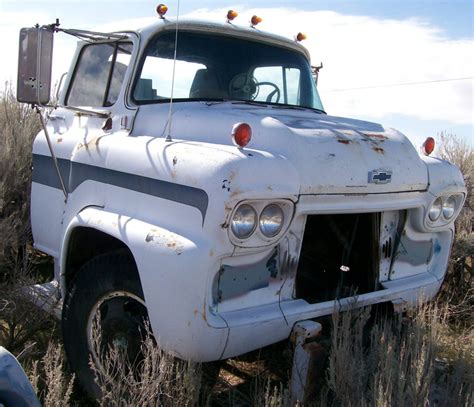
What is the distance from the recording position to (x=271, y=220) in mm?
2850

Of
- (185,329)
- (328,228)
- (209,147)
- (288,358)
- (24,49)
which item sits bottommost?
(288,358)

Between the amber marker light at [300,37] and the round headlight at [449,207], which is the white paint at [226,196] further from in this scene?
the amber marker light at [300,37]

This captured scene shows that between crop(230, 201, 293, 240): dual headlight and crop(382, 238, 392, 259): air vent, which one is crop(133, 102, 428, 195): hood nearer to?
crop(230, 201, 293, 240): dual headlight

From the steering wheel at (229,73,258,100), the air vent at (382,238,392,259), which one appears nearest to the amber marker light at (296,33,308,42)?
the steering wheel at (229,73,258,100)

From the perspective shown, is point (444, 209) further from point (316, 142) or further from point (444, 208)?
point (316, 142)

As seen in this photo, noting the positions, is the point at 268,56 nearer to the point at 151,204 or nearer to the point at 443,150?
the point at 151,204

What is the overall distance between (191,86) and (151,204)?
1.35 m

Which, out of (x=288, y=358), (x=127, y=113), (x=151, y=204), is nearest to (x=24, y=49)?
(x=127, y=113)

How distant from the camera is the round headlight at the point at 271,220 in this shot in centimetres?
282

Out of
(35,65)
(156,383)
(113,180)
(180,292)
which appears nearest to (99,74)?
(35,65)

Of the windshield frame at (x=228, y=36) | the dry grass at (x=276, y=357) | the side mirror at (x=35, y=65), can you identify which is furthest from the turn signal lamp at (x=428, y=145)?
the side mirror at (x=35, y=65)

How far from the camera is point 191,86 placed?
412 centimetres

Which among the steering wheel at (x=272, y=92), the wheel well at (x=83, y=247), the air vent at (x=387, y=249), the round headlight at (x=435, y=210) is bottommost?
the wheel well at (x=83, y=247)

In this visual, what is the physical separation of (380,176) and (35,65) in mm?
2165
